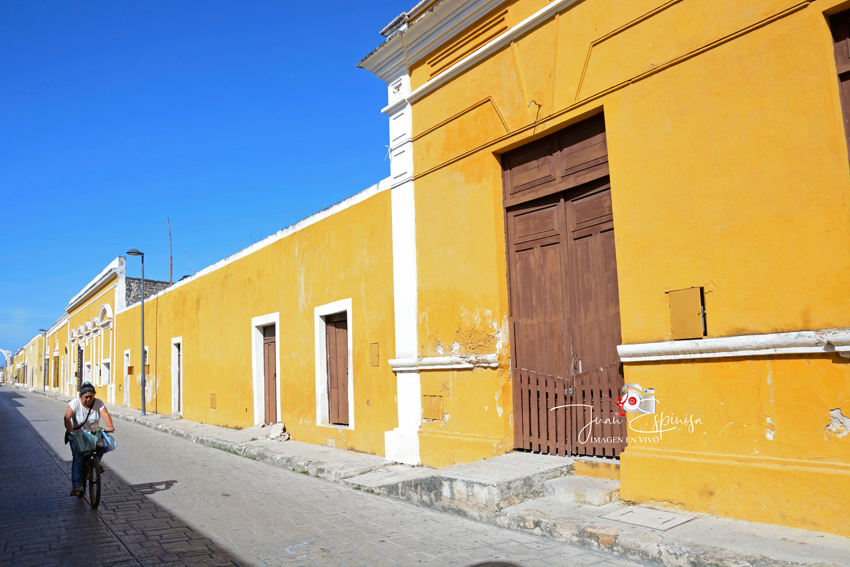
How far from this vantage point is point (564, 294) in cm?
625

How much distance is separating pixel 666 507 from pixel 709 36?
3674mm

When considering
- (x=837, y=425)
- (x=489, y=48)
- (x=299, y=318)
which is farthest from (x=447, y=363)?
(x=299, y=318)

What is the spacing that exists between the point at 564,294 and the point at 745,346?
206 cm

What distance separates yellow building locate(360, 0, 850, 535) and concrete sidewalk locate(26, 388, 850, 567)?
0.22 m

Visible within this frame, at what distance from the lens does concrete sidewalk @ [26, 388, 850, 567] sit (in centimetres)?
369

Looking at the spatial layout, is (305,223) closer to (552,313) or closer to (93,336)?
(552,313)

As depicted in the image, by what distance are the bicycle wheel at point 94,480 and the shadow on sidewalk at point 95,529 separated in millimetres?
103

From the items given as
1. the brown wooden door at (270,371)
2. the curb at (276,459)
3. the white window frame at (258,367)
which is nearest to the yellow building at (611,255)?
the curb at (276,459)

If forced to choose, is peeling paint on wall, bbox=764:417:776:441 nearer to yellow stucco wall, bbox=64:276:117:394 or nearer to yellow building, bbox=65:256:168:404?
yellow building, bbox=65:256:168:404

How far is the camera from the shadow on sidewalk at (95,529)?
463 cm

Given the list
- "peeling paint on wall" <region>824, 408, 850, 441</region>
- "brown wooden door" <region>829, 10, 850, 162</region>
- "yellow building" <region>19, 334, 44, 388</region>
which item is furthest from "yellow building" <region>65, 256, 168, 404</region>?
"brown wooden door" <region>829, 10, 850, 162</region>

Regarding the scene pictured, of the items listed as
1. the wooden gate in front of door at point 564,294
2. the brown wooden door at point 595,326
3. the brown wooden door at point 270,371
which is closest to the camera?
the brown wooden door at point 595,326

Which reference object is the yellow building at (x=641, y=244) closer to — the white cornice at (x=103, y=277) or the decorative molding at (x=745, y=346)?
the decorative molding at (x=745, y=346)

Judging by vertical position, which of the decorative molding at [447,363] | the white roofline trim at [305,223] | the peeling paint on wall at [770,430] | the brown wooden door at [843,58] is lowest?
the peeling paint on wall at [770,430]
